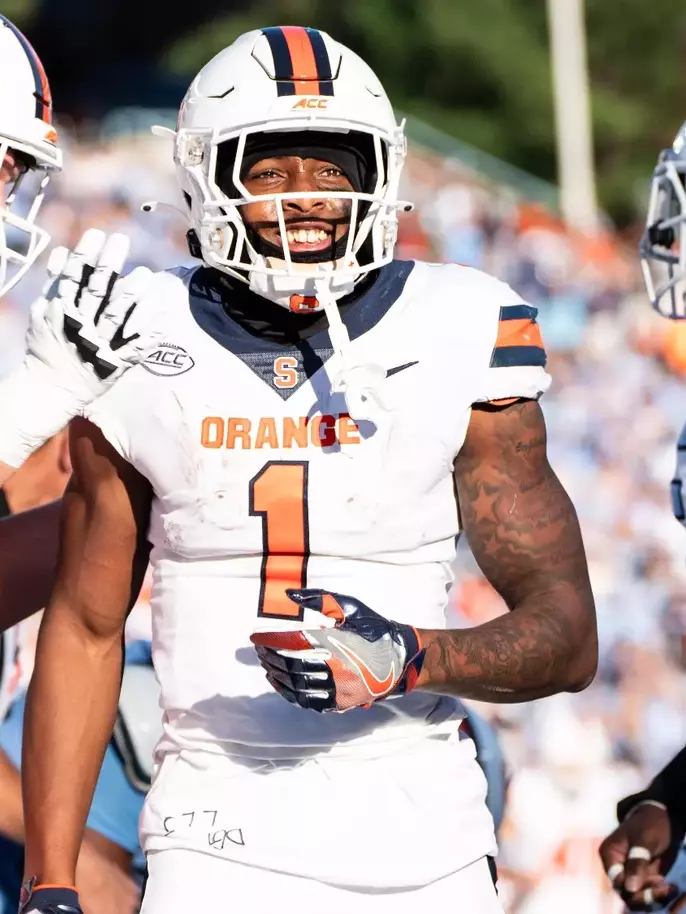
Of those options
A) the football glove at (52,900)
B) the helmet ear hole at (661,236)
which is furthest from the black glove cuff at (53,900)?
the helmet ear hole at (661,236)

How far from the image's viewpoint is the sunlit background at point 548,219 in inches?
215

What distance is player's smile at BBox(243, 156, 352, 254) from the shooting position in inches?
114

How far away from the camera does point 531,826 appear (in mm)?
4762

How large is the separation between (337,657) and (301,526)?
39 centimetres

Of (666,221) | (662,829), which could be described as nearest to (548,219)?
(666,221)

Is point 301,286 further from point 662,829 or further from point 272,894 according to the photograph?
point 662,829

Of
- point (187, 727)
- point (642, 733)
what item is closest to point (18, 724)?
point (187, 727)

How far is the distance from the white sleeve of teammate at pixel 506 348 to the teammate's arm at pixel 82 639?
62cm

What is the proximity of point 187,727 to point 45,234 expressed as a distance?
991mm

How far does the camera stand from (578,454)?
30.7 feet

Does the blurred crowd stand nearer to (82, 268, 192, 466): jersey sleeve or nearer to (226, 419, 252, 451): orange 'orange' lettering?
(82, 268, 192, 466): jersey sleeve

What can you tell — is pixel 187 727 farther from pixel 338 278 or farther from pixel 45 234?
pixel 45 234

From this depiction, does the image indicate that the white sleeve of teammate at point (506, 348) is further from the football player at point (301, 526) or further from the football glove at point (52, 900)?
the football glove at point (52, 900)

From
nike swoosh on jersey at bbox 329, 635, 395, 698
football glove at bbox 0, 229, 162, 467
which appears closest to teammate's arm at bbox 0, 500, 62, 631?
football glove at bbox 0, 229, 162, 467
